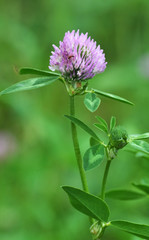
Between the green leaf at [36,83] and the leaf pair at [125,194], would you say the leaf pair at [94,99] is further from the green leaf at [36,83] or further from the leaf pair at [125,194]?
the leaf pair at [125,194]

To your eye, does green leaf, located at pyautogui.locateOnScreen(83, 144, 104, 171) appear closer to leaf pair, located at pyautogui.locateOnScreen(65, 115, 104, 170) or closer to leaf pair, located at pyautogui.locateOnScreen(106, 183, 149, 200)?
leaf pair, located at pyautogui.locateOnScreen(65, 115, 104, 170)

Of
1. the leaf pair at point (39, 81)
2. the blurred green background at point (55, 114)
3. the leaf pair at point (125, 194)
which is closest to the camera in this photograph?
the leaf pair at point (39, 81)

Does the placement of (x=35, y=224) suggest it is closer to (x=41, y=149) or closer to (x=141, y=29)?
(x=41, y=149)

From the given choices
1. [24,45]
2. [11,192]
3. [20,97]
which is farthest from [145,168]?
[24,45]

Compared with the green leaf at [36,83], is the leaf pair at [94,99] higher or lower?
lower

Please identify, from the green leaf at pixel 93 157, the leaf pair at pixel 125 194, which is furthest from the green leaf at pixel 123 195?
the green leaf at pixel 93 157

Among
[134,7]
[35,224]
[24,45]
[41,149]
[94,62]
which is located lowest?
[35,224]

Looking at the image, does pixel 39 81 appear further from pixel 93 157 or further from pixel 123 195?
pixel 123 195
